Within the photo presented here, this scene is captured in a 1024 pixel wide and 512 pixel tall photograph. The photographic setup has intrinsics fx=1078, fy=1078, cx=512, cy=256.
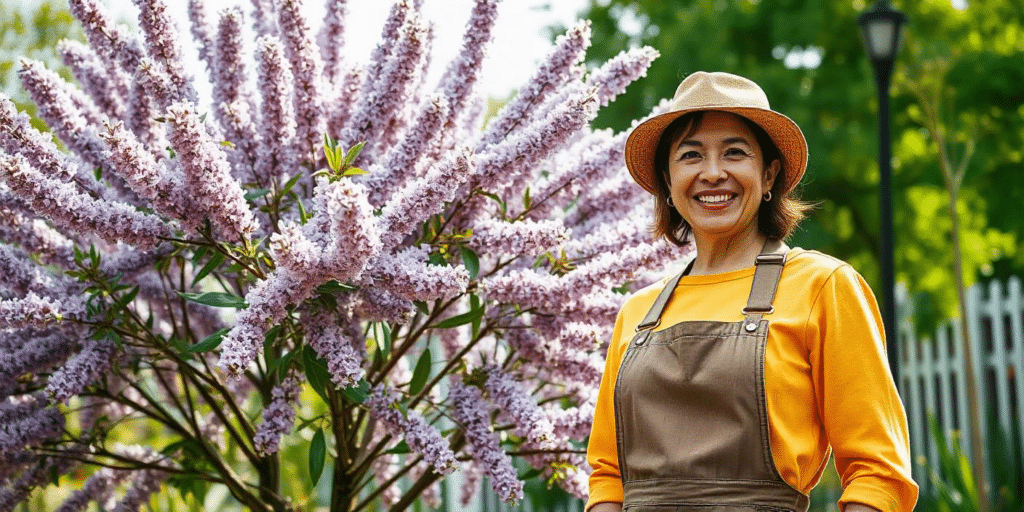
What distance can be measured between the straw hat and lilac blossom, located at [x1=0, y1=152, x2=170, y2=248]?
1.17m

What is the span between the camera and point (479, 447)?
9.17 ft

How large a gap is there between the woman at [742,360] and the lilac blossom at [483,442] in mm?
525

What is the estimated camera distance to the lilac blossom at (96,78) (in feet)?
10.6

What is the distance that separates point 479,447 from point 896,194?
11.9 meters

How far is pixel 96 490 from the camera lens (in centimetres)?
347

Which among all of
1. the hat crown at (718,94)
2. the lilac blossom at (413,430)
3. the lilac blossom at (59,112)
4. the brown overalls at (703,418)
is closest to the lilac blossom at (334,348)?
the lilac blossom at (413,430)

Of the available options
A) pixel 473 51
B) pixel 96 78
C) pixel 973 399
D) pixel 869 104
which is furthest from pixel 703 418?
pixel 869 104

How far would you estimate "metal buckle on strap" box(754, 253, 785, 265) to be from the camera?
1960 millimetres

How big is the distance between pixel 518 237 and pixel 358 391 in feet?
1.77

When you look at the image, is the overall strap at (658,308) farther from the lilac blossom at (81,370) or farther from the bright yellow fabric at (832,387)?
the lilac blossom at (81,370)

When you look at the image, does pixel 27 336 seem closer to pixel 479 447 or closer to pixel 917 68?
pixel 479 447

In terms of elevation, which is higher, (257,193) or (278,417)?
(257,193)

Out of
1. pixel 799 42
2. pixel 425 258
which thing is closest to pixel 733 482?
pixel 425 258

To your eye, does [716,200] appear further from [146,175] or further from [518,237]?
[146,175]
